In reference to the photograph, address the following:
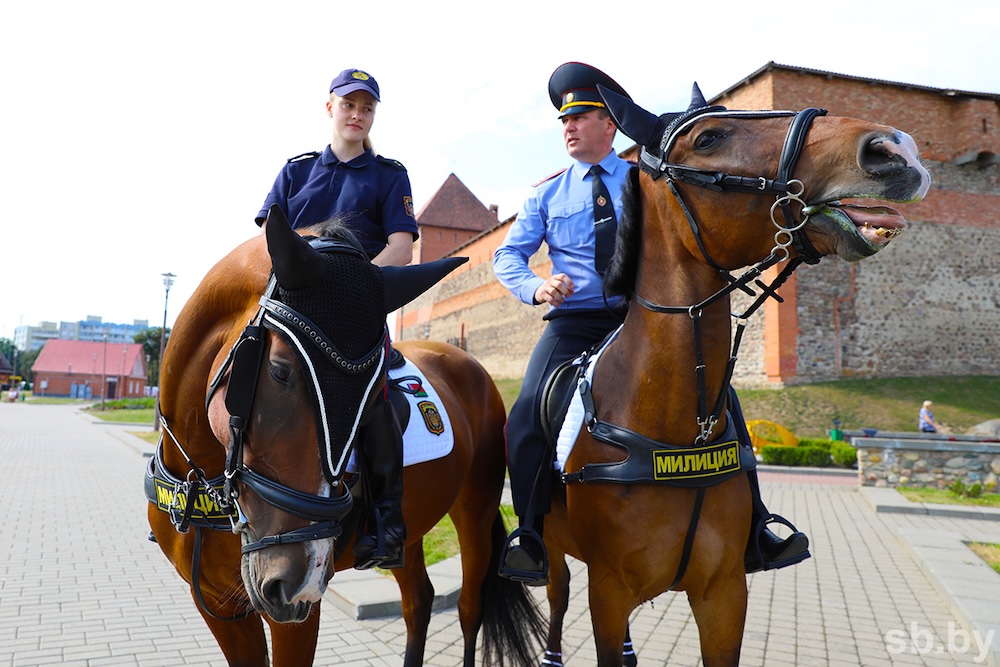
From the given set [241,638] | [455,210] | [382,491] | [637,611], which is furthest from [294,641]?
[455,210]

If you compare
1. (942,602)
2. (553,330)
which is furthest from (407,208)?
(942,602)

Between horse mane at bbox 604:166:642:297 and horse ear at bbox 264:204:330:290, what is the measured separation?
1.20 metres

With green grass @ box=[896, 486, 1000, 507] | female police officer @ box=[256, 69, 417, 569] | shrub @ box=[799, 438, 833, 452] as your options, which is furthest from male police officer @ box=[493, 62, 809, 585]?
shrub @ box=[799, 438, 833, 452]

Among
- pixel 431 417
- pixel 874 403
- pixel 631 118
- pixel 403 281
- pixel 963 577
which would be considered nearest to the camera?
pixel 403 281

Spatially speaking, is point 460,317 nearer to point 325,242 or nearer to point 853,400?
point 853,400

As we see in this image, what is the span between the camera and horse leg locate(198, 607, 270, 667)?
2.45 m

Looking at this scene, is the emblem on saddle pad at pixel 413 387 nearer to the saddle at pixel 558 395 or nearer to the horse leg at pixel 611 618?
the saddle at pixel 558 395

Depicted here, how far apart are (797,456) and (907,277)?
14940 millimetres

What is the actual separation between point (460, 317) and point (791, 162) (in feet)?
163

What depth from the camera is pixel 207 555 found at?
229 centimetres

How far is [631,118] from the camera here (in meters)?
2.39

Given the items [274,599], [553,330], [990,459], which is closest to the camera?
[274,599]

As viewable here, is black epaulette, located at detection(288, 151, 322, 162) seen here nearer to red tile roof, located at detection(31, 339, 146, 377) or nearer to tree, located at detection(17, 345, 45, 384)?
red tile roof, located at detection(31, 339, 146, 377)

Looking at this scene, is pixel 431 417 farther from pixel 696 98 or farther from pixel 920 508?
pixel 920 508
